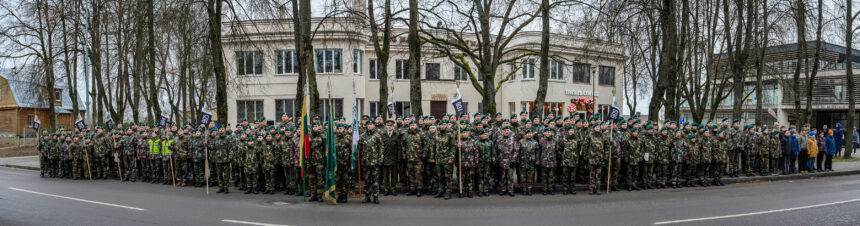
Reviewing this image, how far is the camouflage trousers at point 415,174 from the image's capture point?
34.9ft

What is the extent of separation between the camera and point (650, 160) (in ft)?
37.3

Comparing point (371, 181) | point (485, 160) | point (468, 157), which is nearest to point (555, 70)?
point (485, 160)

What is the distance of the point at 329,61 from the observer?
89.2ft

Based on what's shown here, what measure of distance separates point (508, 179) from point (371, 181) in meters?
3.18

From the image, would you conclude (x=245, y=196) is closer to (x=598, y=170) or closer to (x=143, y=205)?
(x=143, y=205)

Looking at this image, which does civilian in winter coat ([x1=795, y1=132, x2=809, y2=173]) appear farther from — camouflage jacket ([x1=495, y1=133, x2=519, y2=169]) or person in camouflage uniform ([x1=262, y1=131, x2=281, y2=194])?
person in camouflage uniform ([x1=262, y1=131, x2=281, y2=194])

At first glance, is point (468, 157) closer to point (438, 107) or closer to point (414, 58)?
point (414, 58)

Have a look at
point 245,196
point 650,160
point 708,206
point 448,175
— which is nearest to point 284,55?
point 245,196

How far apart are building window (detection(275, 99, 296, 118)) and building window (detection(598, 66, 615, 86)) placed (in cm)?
2222

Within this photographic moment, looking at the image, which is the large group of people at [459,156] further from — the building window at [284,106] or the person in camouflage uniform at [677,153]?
the building window at [284,106]

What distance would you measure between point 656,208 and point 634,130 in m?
2.91

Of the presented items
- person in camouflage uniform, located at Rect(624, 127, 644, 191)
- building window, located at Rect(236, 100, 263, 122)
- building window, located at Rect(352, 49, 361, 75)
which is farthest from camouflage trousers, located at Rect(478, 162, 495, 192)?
building window, located at Rect(236, 100, 263, 122)

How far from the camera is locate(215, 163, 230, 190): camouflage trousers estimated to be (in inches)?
448

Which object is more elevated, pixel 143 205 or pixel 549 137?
pixel 549 137
